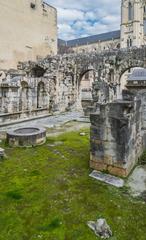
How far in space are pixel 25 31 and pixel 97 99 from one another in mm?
15036

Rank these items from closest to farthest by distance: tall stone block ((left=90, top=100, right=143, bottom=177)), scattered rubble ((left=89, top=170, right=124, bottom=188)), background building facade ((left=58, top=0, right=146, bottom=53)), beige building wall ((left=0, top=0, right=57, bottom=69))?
scattered rubble ((left=89, top=170, right=124, bottom=188)) < tall stone block ((left=90, top=100, right=143, bottom=177)) < beige building wall ((left=0, top=0, right=57, bottom=69)) < background building facade ((left=58, top=0, right=146, bottom=53))

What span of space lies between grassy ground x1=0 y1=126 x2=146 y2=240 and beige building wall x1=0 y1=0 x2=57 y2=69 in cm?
1961

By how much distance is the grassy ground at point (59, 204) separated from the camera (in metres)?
3.36

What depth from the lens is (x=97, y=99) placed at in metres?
15.2

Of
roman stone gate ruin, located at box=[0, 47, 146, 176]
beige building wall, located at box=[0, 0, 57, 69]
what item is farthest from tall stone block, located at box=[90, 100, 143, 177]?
beige building wall, located at box=[0, 0, 57, 69]

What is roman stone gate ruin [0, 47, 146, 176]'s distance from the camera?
5248 millimetres

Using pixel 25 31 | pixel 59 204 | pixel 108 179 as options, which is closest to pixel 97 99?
pixel 108 179

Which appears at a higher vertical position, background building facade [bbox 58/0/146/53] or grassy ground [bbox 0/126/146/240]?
background building facade [bbox 58/0/146/53]

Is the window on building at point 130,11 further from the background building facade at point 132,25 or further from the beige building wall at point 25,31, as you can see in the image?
the beige building wall at point 25,31

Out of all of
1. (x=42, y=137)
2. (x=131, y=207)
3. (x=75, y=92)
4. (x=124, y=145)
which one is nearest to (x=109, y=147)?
(x=124, y=145)

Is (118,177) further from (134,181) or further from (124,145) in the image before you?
(124,145)

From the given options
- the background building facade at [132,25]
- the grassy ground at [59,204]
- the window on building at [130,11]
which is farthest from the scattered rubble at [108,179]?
the window on building at [130,11]

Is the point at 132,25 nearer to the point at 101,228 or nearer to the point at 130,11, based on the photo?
the point at 130,11

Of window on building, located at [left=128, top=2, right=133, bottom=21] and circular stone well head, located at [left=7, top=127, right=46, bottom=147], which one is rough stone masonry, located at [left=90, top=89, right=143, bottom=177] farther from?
window on building, located at [left=128, top=2, right=133, bottom=21]
